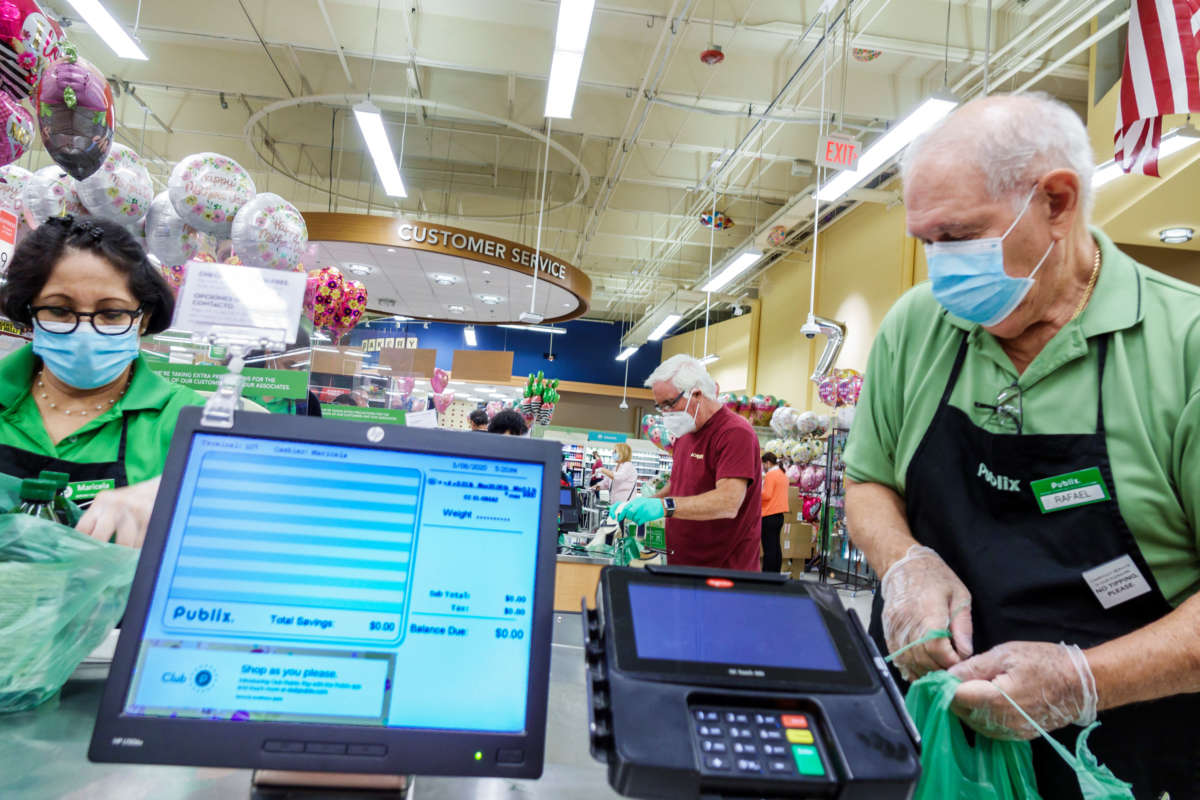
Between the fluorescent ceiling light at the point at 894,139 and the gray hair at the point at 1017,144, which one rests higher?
the fluorescent ceiling light at the point at 894,139

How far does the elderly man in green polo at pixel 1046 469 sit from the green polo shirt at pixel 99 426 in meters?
1.39

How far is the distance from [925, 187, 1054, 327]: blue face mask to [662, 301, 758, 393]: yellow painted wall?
1499cm

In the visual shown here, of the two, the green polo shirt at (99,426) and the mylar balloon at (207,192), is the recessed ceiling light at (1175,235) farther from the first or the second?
the green polo shirt at (99,426)

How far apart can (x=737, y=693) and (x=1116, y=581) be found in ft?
2.17

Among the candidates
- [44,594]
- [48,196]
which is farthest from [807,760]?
[48,196]

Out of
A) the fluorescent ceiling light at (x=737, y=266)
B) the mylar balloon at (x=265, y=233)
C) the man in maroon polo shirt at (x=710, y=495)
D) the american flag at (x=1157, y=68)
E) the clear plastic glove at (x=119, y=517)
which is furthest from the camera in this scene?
the fluorescent ceiling light at (x=737, y=266)

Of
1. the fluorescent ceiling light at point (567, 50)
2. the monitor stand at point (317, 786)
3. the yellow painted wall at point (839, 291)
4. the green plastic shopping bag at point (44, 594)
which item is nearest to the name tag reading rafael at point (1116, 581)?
the monitor stand at point (317, 786)

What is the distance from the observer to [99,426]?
1417mm

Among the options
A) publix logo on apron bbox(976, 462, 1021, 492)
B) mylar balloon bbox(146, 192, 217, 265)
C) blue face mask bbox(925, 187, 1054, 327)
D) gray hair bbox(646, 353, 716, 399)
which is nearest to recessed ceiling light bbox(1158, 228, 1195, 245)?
gray hair bbox(646, 353, 716, 399)

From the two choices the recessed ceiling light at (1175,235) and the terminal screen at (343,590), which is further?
the recessed ceiling light at (1175,235)

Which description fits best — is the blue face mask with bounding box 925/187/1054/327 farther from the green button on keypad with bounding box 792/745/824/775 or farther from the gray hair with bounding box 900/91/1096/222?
the green button on keypad with bounding box 792/745/824/775

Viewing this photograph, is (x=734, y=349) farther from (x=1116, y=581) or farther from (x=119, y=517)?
(x=119, y=517)

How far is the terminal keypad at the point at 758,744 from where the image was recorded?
632mm

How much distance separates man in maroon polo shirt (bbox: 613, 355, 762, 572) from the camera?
2.85m
